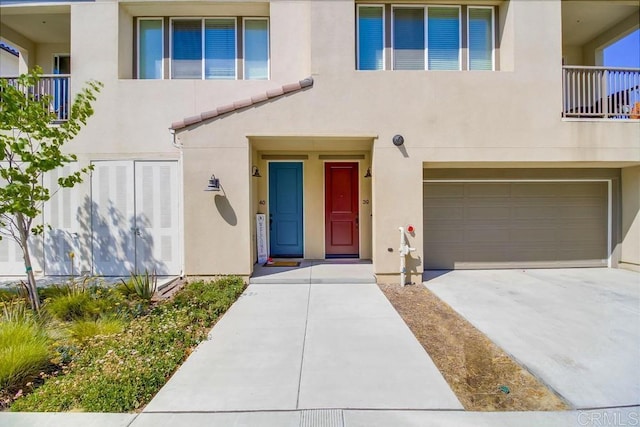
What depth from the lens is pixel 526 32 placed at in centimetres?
716

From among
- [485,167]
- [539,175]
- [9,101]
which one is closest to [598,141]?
[539,175]

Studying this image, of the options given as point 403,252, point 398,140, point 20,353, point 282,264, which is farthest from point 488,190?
point 20,353

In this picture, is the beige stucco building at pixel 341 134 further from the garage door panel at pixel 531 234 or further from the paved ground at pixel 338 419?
the paved ground at pixel 338 419

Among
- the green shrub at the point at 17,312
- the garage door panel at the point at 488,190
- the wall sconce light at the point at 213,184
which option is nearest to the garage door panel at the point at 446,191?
the garage door panel at the point at 488,190

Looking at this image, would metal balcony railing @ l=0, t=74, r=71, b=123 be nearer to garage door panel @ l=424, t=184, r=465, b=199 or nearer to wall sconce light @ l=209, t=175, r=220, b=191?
wall sconce light @ l=209, t=175, r=220, b=191

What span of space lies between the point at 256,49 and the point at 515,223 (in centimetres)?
812

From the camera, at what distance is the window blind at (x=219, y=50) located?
816cm

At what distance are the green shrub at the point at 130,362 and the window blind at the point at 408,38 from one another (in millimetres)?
6653

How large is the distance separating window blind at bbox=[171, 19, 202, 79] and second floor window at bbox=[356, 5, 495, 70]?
4.15m

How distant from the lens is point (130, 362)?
3.51m

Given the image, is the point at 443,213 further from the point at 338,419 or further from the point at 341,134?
the point at 338,419

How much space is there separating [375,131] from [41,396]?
256 inches

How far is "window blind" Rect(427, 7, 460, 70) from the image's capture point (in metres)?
7.65

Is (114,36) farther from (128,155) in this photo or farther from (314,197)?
(314,197)
